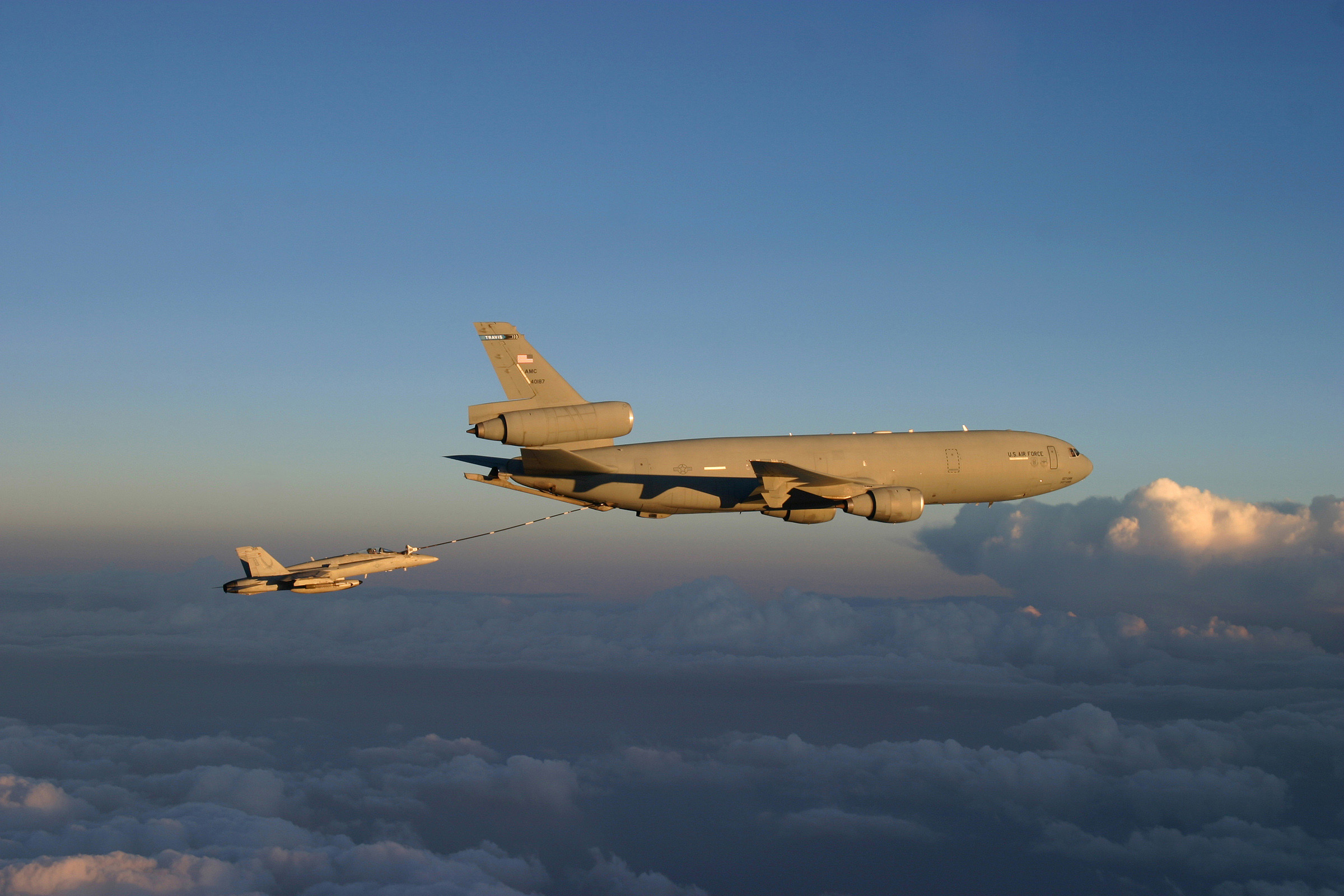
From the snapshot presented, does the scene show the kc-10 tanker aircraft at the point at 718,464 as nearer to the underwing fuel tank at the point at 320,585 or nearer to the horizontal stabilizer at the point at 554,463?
the horizontal stabilizer at the point at 554,463

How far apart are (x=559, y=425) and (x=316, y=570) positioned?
71.5ft

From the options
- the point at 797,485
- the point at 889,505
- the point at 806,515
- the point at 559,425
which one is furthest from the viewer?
the point at 806,515

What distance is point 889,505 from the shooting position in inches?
1612

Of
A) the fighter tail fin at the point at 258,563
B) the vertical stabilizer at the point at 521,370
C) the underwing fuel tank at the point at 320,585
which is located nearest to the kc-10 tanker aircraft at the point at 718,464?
the vertical stabilizer at the point at 521,370

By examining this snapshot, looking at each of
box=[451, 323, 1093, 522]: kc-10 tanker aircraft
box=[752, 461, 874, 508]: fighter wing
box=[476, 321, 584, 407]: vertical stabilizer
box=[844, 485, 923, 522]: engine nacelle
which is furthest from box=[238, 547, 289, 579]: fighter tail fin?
box=[844, 485, 923, 522]: engine nacelle

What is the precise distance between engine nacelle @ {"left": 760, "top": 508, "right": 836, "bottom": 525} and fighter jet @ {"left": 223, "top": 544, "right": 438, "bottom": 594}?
20952 mm

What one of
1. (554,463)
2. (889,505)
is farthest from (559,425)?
(889,505)

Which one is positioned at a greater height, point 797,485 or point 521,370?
point 521,370

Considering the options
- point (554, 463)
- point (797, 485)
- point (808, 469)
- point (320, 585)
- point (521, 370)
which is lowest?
point (320, 585)

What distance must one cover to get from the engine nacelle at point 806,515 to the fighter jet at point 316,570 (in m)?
21.0

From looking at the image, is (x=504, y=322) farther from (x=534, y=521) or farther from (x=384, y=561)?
(x=384, y=561)

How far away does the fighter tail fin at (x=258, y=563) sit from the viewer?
55.2 m

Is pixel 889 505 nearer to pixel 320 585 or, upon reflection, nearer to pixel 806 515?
pixel 806 515

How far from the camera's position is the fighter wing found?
41.4 meters
